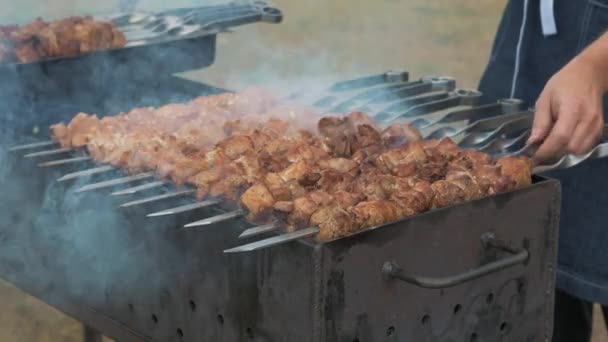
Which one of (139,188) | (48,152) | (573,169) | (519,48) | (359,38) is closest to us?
(139,188)

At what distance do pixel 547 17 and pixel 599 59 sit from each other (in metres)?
0.70

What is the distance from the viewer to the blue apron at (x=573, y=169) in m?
3.02

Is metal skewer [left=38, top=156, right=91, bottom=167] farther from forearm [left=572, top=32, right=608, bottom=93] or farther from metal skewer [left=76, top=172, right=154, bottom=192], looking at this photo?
forearm [left=572, top=32, right=608, bottom=93]

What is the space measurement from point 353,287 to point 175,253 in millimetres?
469

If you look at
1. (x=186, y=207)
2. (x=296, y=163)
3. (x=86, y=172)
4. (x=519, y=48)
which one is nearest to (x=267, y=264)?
(x=186, y=207)

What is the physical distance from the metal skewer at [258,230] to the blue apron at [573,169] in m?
1.33

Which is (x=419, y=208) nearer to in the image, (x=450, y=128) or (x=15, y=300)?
(x=450, y=128)

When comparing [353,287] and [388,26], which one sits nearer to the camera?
[353,287]

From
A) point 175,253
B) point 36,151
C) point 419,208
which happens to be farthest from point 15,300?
point 419,208

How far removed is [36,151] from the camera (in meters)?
2.50

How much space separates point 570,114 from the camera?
7.39 ft

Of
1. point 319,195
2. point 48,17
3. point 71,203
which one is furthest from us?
point 48,17

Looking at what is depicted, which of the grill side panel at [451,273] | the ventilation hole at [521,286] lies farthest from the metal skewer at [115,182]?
the ventilation hole at [521,286]

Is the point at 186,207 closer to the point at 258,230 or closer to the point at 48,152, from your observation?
the point at 258,230
